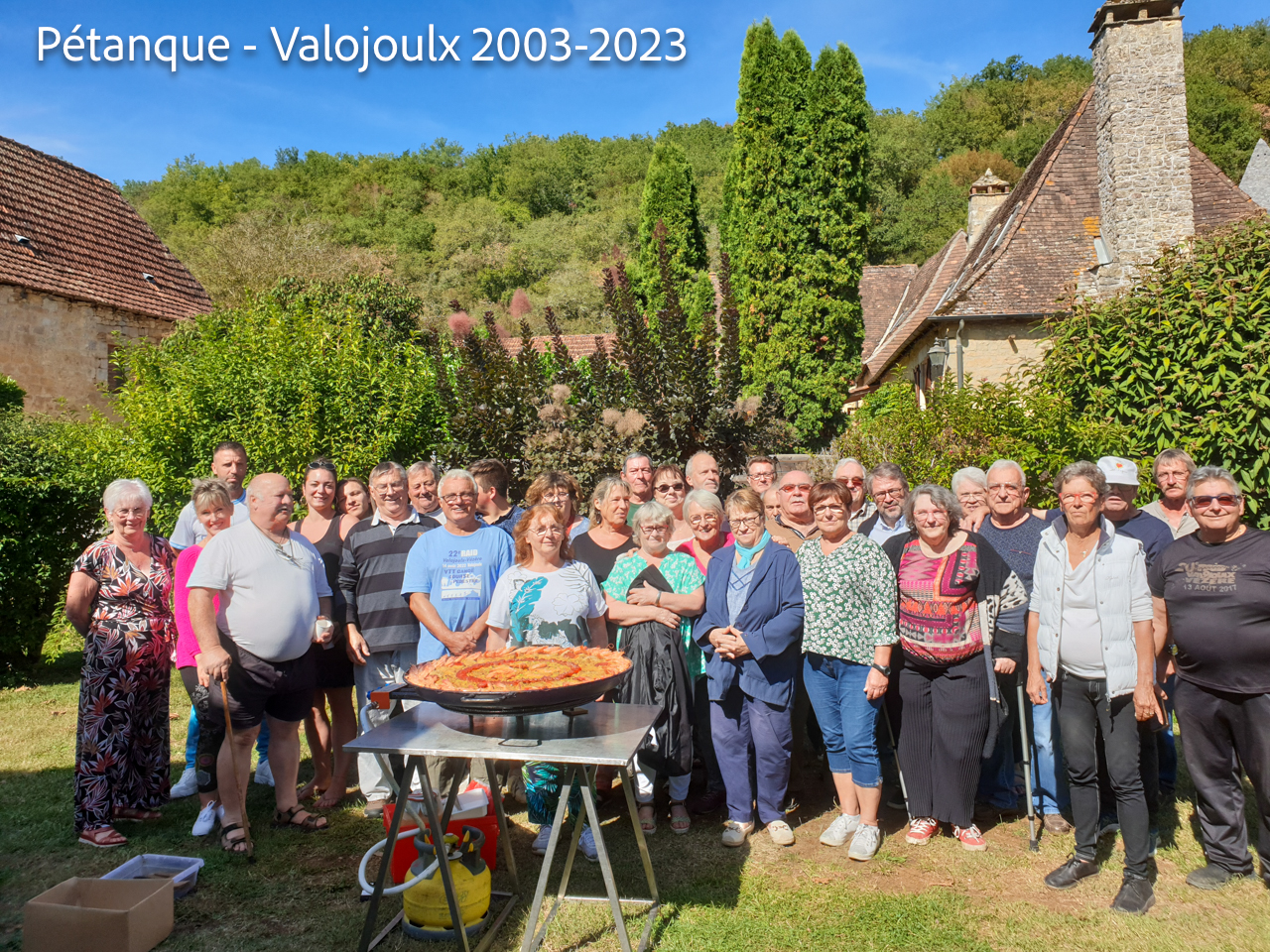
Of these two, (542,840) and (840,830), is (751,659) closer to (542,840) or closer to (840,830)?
(840,830)

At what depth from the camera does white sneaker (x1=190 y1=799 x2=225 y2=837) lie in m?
4.80

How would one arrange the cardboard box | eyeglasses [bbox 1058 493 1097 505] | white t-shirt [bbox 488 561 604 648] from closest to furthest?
the cardboard box, eyeglasses [bbox 1058 493 1097 505], white t-shirt [bbox 488 561 604 648]

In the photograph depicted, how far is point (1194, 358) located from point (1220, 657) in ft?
12.6

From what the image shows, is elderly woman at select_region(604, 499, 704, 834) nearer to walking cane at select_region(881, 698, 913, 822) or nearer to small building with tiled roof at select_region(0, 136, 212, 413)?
walking cane at select_region(881, 698, 913, 822)

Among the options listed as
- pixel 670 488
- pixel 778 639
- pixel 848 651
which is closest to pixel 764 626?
pixel 778 639

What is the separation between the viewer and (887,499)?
19.2ft

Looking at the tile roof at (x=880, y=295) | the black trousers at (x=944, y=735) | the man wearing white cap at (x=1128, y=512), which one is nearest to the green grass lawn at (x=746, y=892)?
the black trousers at (x=944, y=735)

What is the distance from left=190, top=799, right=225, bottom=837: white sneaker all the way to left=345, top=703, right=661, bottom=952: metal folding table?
5.29 feet

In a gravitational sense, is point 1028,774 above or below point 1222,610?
below

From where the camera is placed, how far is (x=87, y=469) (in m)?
9.38

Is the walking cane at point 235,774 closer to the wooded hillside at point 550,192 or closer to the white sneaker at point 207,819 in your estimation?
the white sneaker at point 207,819

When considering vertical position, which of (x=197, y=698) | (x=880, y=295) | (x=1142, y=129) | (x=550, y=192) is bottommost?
(x=197, y=698)

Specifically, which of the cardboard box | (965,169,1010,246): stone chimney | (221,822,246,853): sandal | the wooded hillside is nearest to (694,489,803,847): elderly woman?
(221,822,246,853): sandal

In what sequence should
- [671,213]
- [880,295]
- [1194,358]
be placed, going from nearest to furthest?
[1194,358] < [671,213] < [880,295]
